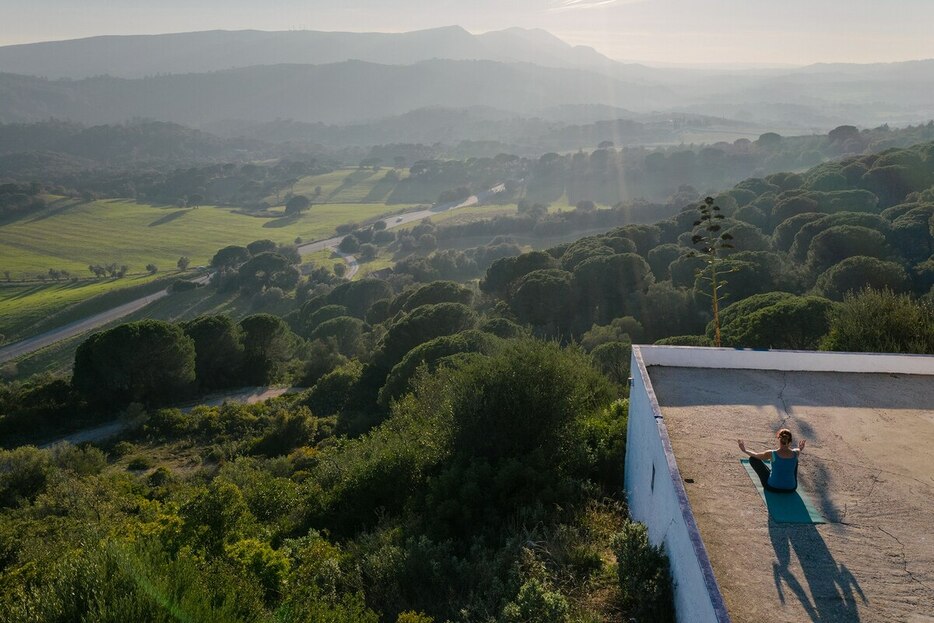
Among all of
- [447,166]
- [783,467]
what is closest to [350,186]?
[447,166]

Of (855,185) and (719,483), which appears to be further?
(855,185)

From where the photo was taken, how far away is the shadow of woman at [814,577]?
4547mm

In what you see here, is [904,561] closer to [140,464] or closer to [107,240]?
[140,464]

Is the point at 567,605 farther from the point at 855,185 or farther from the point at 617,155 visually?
the point at 617,155

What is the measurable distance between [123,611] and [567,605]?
12.3 feet

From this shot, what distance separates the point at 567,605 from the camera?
560cm

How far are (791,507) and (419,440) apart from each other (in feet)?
22.3

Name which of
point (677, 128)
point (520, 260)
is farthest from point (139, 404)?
point (677, 128)

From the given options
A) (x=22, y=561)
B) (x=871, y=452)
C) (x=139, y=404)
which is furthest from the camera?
(x=139, y=404)

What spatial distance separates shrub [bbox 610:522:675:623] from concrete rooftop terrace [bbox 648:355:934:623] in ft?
2.09

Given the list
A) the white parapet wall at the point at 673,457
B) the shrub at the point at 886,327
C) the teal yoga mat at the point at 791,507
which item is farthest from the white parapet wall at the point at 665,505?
the shrub at the point at 886,327

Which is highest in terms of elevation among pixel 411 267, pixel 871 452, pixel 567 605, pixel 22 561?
pixel 871 452

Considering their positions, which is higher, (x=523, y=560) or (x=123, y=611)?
(x=123, y=611)

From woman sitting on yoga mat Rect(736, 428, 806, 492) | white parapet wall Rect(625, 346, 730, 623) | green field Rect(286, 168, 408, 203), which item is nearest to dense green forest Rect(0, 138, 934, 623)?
white parapet wall Rect(625, 346, 730, 623)
